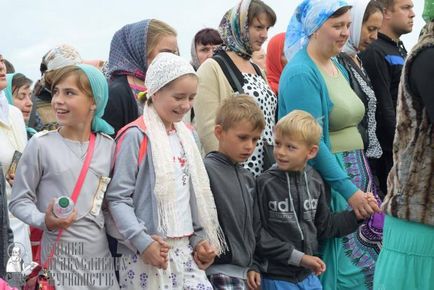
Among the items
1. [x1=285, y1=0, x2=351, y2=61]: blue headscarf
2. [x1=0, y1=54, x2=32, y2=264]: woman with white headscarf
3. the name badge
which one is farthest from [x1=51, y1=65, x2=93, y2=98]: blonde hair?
[x1=285, y1=0, x2=351, y2=61]: blue headscarf

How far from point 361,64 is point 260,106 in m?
1.06

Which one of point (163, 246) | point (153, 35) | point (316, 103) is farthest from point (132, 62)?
point (163, 246)

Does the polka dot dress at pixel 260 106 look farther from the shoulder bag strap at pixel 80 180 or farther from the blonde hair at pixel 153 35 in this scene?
the shoulder bag strap at pixel 80 180

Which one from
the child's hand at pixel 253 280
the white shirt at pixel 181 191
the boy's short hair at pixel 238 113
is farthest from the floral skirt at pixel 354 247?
the white shirt at pixel 181 191

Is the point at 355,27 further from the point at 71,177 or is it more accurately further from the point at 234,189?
the point at 71,177

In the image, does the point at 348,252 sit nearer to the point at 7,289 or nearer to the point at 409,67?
the point at 409,67

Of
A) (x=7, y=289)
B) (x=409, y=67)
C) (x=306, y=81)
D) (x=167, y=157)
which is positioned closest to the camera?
(x=7, y=289)

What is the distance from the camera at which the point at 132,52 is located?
532cm

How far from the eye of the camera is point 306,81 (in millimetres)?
5312

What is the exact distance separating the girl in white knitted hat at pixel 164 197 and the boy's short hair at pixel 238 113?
27cm

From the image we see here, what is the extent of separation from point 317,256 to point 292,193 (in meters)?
0.49

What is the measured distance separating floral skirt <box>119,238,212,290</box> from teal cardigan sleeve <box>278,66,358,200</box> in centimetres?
115

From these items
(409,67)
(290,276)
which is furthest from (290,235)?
(409,67)

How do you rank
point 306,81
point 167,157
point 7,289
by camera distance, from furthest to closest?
point 306,81
point 167,157
point 7,289
